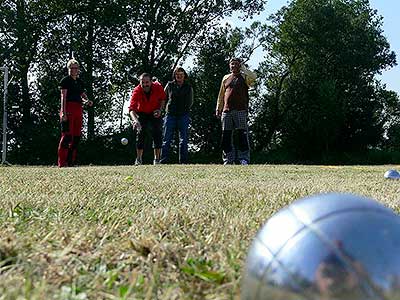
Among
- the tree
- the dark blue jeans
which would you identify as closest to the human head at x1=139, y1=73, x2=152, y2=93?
the dark blue jeans

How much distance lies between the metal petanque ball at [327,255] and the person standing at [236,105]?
8447 mm

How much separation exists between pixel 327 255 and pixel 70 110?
870cm

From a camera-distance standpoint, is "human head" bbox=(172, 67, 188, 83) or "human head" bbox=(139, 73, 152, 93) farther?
"human head" bbox=(172, 67, 188, 83)

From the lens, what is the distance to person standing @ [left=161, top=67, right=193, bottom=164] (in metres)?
10.4

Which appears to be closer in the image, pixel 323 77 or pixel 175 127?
pixel 175 127

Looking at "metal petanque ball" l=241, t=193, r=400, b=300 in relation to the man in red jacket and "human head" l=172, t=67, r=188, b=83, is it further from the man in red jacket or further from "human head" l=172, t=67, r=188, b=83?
"human head" l=172, t=67, r=188, b=83

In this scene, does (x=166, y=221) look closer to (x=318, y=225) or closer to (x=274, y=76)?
(x=318, y=225)

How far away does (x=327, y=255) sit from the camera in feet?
3.97

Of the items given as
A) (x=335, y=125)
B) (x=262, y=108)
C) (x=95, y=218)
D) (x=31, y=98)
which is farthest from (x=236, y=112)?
(x=262, y=108)

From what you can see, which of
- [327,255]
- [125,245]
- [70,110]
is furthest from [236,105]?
[327,255]

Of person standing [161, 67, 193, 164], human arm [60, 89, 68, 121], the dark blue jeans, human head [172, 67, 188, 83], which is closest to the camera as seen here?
human arm [60, 89, 68, 121]

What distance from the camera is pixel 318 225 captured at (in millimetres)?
1303

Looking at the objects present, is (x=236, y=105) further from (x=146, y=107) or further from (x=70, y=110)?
(x=70, y=110)

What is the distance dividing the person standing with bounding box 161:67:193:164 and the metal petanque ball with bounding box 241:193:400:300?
29.7 feet
